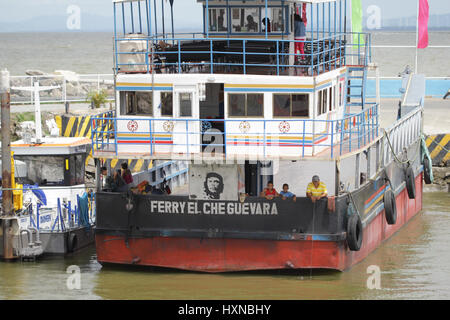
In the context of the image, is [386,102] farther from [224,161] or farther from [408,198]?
[224,161]

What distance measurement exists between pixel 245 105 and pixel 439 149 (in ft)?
45.3

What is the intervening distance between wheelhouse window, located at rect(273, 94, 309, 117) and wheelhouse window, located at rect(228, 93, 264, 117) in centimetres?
32

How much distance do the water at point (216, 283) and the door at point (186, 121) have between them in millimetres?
2759

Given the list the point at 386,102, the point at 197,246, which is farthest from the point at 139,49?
the point at 386,102

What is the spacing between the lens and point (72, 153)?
2106 cm

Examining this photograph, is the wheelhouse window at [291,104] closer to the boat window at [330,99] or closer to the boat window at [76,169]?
the boat window at [330,99]

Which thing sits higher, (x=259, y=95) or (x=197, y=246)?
(x=259, y=95)

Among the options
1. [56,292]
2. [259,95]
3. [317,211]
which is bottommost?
[56,292]

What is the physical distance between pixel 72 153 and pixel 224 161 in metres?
4.74

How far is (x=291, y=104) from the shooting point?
60.3 feet

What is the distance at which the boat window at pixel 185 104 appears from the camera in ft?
61.3

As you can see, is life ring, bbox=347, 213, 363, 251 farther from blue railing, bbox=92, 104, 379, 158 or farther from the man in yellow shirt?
blue railing, bbox=92, 104, 379, 158
